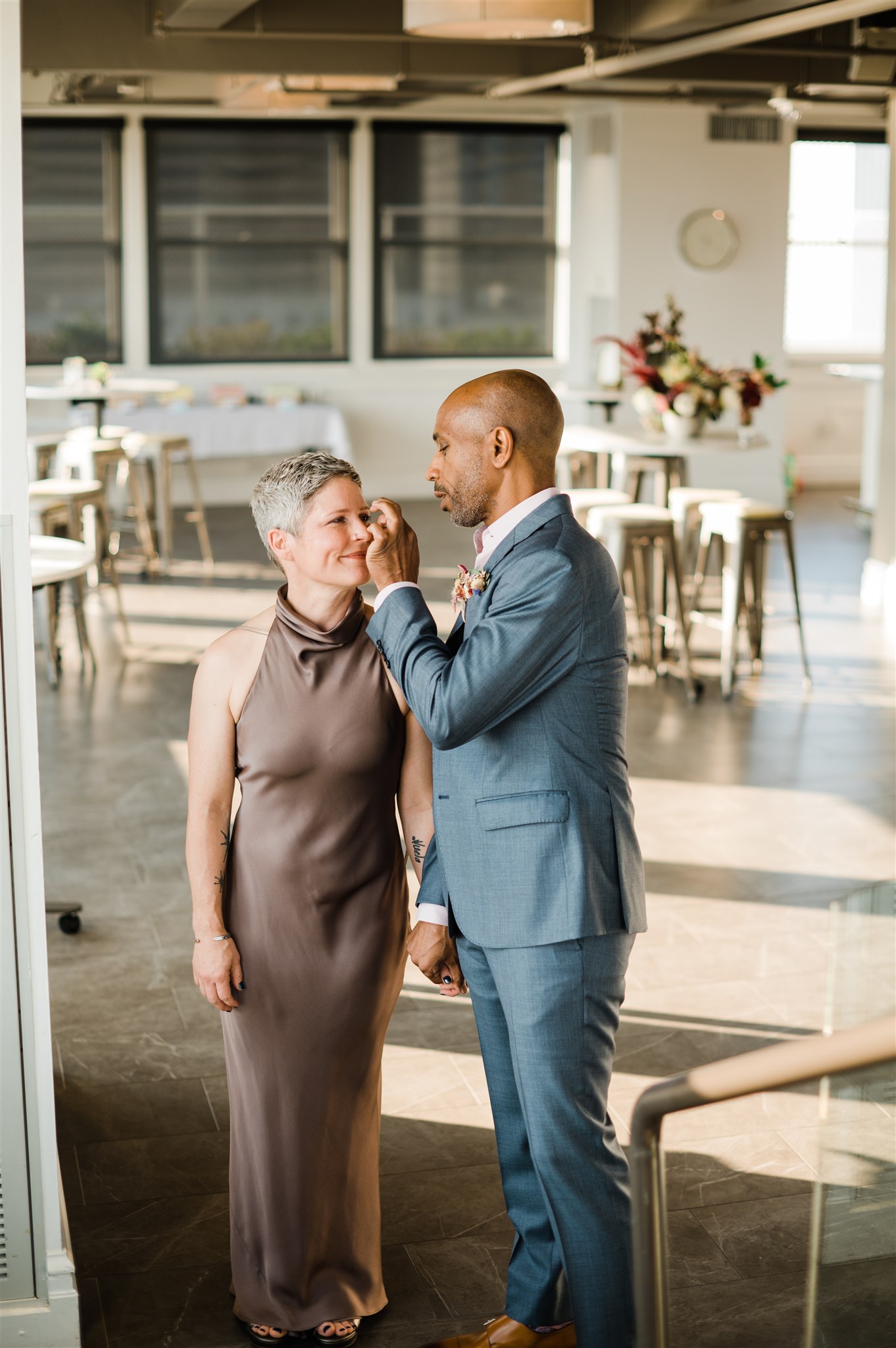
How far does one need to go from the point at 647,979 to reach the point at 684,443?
413cm

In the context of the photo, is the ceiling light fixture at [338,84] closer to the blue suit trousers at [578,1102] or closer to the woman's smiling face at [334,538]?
the woman's smiling face at [334,538]

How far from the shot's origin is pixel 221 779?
2541 millimetres

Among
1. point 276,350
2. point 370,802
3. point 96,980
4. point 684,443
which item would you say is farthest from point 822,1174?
point 276,350

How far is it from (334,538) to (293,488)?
11 centimetres

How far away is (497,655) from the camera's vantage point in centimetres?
216

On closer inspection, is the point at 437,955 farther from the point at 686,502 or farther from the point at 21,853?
the point at 686,502

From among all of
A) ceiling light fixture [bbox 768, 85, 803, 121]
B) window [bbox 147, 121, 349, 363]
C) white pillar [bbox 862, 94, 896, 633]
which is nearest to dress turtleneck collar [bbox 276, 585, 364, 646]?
white pillar [bbox 862, 94, 896, 633]

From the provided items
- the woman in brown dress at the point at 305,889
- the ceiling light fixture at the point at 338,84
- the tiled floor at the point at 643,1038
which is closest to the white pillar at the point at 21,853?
the tiled floor at the point at 643,1038

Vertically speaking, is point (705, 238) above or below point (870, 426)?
above

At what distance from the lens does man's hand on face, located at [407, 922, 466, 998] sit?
2.48 meters

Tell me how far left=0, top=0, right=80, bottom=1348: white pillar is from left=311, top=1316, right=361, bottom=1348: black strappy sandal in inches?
16.7

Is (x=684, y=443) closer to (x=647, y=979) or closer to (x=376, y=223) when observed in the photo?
(x=647, y=979)

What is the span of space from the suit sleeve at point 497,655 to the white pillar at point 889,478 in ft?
23.3

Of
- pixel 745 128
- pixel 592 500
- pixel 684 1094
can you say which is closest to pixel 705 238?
pixel 745 128
